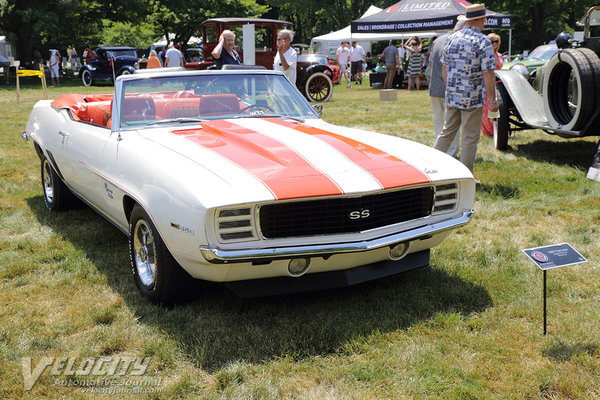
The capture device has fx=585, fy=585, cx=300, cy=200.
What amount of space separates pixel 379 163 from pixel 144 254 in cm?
149

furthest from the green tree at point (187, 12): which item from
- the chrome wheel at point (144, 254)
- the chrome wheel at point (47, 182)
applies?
the chrome wheel at point (144, 254)

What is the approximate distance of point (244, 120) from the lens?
427 centimetres

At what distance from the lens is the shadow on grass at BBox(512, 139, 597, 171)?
7.18m

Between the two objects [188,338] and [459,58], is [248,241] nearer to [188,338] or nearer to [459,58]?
[188,338]

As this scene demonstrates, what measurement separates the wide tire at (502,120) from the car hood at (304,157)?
425 cm

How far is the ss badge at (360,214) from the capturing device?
10.0 ft

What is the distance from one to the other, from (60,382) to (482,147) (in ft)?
22.6

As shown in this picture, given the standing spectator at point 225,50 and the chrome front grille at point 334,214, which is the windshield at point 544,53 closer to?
the standing spectator at point 225,50

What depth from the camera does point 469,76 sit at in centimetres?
574

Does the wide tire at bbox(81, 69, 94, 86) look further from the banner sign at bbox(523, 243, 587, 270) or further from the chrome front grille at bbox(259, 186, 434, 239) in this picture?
the banner sign at bbox(523, 243, 587, 270)

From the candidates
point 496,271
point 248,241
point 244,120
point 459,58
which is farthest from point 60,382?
point 459,58

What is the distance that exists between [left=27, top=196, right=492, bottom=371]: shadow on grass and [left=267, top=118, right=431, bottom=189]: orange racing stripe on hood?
2.41 ft

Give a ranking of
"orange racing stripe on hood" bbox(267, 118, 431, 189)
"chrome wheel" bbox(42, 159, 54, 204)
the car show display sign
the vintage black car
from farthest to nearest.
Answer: the vintage black car
the car show display sign
"chrome wheel" bbox(42, 159, 54, 204)
"orange racing stripe on hood" bbox(267, 118, 431, 189)

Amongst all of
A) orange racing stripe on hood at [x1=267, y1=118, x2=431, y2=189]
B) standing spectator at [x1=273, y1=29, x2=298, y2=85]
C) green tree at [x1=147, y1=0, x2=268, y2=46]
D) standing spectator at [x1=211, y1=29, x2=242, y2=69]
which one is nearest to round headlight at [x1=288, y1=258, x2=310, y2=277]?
orange racing stripe on hood at [x1=267, y1=118, x2=431, y2=189]
